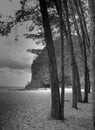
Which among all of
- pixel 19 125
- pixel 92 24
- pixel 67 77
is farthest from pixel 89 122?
pixel 67 77

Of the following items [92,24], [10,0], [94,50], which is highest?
[10,0]

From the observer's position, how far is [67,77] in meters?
47.8

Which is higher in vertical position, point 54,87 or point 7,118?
point 54,87

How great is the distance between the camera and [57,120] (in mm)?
8008

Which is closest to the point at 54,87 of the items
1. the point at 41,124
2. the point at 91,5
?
the point at 41,124

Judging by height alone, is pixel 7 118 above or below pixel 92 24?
below

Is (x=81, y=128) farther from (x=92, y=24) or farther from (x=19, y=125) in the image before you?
(x=92, y=24)

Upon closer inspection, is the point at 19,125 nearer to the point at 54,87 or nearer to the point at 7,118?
the point at 7,118

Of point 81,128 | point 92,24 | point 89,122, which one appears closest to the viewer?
point 92,24

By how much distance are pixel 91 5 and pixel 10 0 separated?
5.25 m

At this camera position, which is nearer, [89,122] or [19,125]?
[19,125]

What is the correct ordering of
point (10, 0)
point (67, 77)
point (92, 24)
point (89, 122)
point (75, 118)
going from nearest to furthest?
point (92, 24) < point (89, 122) < point (75, 118) < point (10, 0) < point (67, 77)

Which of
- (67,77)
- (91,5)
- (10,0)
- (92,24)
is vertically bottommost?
(67,77)

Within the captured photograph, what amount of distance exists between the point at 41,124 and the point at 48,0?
5865mm
